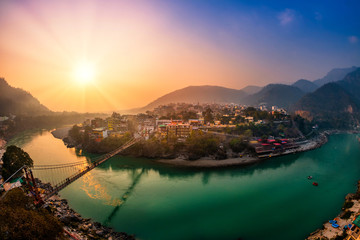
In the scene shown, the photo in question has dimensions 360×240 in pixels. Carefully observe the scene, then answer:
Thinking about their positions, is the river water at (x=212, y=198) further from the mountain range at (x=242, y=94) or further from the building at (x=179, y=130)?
the mountain range at (x=242, y=94)

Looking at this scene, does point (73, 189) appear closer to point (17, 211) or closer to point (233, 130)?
point (17, 211)

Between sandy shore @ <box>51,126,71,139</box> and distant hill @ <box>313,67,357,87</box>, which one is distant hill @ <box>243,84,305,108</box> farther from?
sandy shore @ <box>51,126,71,139</box>

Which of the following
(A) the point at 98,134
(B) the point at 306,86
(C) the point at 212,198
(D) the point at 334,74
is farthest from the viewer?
(D) the point at 334,74

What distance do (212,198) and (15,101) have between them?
4927 centimetres

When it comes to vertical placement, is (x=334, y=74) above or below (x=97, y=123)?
above

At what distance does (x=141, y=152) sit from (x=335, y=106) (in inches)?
1933

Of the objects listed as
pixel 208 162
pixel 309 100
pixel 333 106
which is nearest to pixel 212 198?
pixel 208 162

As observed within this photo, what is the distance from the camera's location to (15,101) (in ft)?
124

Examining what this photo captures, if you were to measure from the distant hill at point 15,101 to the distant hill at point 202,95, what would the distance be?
4546cm

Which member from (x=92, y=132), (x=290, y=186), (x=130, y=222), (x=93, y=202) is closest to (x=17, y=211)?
(x=130, y=222)

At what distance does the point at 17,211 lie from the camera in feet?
12.3

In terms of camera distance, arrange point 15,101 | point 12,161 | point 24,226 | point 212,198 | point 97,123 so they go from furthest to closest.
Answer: point 15,101, point 97,123, point 212,198, point 12,161, point 24,226

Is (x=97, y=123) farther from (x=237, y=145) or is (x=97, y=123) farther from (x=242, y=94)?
(x=242, y=94)

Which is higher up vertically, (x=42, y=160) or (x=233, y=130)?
(x=233, y=130)
